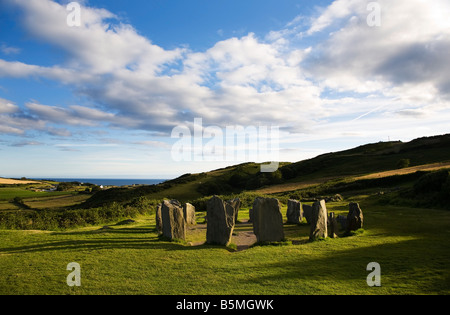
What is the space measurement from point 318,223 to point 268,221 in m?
2.56

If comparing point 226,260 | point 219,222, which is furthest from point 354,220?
point 226,260

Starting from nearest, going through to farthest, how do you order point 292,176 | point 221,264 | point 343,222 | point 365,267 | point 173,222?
point 365,267 < point 221,264 < point 173,222 < point 343,222 < point 292,176

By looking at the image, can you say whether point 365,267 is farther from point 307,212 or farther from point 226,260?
point 307,212

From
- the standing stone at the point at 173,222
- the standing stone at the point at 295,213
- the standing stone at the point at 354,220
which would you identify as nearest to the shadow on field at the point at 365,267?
the standing stone at the point at 354,220

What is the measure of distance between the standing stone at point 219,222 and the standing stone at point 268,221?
1.26 meters

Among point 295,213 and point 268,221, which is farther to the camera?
point 295,213

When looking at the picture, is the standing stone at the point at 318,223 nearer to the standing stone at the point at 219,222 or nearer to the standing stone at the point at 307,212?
the standing stone at the point at 219,222

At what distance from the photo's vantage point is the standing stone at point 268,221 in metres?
13.9

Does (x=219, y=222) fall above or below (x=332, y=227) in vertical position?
above

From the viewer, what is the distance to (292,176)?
80562mm

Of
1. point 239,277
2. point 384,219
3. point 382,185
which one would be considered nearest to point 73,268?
point 239,277

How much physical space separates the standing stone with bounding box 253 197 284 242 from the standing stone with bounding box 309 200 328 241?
165 centimetres

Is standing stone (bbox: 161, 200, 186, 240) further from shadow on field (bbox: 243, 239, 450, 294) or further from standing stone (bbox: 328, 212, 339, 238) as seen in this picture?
standing stone (bbox: 328, 212, 339, 238)

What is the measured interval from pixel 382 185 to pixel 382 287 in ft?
133
